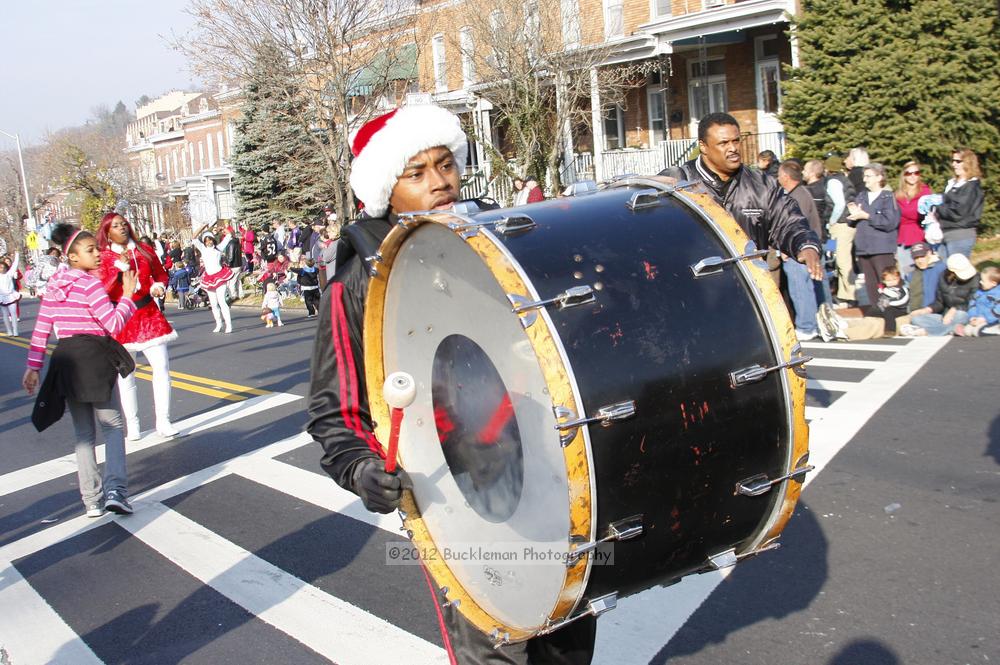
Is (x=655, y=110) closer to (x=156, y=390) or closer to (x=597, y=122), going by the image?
(x=597, y=122)

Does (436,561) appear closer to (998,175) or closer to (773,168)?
(773,168)

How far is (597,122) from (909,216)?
14891mm

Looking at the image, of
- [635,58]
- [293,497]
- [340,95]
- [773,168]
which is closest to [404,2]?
[340,95]

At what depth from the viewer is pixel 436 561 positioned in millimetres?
2736

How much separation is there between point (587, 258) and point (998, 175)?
56.6 feet

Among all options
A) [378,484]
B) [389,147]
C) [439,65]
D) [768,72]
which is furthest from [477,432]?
[768,72]

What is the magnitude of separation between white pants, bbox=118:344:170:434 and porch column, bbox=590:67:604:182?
17.2 metres

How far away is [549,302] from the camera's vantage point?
215cm

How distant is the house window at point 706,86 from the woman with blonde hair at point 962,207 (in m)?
14.2

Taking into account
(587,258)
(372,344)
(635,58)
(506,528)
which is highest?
(635,58)

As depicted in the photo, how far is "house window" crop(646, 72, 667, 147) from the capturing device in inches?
1043

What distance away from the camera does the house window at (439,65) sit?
80.8 ft

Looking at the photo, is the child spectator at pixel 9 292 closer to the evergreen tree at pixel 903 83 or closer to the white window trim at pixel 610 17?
the white window trim at pixel 610 17

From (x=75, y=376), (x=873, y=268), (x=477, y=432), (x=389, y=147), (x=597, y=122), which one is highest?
(x=597, y=122)
